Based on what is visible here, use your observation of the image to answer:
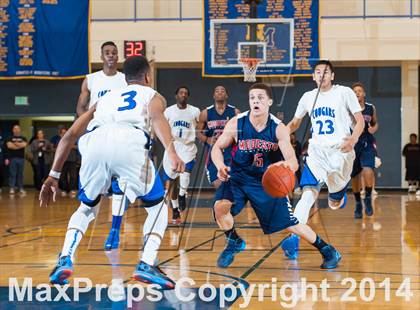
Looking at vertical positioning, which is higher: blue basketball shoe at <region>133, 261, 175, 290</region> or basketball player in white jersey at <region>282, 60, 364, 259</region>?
basketball player in white jersey at <region>282, 60, 364, 259</region>

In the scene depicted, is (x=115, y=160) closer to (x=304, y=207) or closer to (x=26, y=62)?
(x=304, y=207)

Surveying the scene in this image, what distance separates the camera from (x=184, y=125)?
37.5 feet

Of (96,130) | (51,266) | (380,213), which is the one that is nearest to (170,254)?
(51,266)

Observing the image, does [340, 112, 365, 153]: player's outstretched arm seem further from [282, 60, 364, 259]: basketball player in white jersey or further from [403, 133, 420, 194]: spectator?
[403, 133, 420, 194]: spectator

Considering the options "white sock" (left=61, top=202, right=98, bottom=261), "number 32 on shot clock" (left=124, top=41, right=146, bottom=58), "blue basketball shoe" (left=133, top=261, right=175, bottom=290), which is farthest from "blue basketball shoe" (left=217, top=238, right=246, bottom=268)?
"number 32 on shot clock" (left=124, top=41, right=146, bottom=58)

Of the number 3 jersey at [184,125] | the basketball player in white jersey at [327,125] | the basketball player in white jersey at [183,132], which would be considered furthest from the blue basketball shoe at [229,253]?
the number 3 jersey at [184,125]

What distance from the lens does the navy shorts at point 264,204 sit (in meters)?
6.14

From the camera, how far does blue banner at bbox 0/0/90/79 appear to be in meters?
17.4

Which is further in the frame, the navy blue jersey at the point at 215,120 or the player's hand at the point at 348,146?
the navy blue jersey at the point at 215,120

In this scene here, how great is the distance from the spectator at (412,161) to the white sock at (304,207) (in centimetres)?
1261

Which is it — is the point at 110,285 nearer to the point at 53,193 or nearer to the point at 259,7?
the point at 53,193

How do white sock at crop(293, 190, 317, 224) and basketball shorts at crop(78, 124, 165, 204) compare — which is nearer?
basketball shorts at crop(78, 124, 165, 204)

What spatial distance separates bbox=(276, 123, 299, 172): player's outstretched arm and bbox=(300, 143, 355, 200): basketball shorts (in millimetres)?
1192

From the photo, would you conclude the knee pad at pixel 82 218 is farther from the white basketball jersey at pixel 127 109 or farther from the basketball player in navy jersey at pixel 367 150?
the basketball player in navy jersey at pixel 367 150
